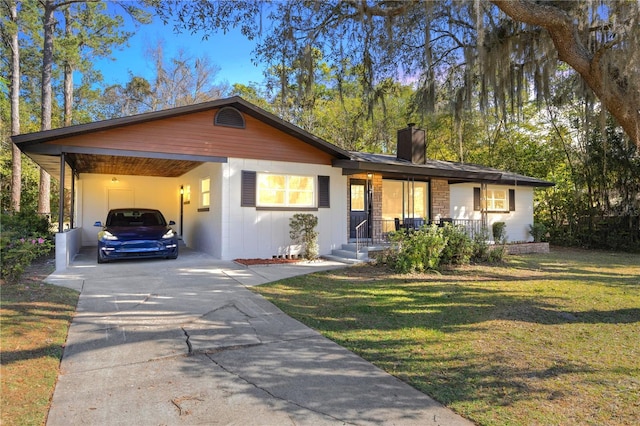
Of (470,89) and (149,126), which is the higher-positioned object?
(470,89)

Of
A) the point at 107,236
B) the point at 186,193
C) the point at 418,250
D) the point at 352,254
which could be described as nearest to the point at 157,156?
the point at 107,236

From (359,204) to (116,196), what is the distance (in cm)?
906

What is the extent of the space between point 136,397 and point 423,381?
2360 mm

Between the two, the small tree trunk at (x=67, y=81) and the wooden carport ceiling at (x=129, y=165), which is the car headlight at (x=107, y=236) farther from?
the small tree trunk at (x=67, y=81)

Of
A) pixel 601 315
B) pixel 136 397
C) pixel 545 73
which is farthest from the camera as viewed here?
pixel 545 73

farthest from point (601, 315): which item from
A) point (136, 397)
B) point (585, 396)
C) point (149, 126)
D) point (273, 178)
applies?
point (149, 126)

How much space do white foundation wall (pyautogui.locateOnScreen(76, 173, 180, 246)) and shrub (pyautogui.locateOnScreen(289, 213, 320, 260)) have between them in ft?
22.0

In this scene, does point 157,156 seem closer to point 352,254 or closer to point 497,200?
point 352,254

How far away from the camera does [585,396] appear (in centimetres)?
311

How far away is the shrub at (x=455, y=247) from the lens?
980 cm

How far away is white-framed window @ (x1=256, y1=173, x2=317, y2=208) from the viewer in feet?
36.1

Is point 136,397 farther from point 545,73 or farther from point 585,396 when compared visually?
point 545,73

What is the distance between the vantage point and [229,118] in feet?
34.9

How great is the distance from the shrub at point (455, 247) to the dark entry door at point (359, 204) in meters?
3.60
